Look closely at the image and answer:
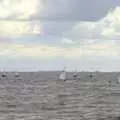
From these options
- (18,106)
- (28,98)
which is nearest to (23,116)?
(18,106)

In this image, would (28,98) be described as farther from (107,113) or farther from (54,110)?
(107,113)

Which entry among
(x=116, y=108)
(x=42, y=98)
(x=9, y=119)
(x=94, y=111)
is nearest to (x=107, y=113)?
(x=94, y=111)

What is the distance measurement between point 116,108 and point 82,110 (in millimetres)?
8808

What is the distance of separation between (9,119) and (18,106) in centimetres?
2213

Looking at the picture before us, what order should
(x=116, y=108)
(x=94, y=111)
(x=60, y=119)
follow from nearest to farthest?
(x=60, y=119)
(x=94, y=111)
(x=116, y=108)

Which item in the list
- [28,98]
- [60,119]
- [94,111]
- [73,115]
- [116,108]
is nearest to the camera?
[60,119]

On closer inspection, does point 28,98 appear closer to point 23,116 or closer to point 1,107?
point 1,107

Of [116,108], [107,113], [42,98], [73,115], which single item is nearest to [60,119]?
[73,115]

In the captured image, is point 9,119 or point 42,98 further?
point 42,98

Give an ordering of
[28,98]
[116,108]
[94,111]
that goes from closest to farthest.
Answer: [94,111], [116,108], [28,98]

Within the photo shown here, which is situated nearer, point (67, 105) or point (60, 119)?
point (60, 119)

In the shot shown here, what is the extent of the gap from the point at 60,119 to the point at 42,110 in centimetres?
1519

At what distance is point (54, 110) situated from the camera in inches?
3824

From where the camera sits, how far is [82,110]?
95188 mm
